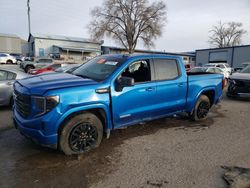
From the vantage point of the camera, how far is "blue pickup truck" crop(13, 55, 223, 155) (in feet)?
10.9

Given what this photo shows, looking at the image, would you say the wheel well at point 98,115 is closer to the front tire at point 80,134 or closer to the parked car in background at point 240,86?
the front tire at point 80,134

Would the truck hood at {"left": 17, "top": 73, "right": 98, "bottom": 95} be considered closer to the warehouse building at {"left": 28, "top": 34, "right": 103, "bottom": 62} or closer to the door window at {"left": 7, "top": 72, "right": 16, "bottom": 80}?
the door window at {"left": 7, "top": 72, "right": 16, "bottom": 80}

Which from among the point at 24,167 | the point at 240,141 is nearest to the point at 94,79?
the point at 24,167

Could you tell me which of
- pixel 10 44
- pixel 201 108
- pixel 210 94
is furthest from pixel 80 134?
pixel 10 44

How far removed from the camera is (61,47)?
151 ft

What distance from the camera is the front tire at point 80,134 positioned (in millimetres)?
3498

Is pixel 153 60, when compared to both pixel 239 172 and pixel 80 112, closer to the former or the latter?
pixel 80 112

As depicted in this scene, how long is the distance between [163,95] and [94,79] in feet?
5.30

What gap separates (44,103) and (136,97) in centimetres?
174

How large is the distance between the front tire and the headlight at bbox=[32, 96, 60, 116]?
41 centimetres

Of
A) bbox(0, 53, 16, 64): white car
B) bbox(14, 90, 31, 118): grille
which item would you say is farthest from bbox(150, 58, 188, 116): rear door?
bbox(0, 53, 16, 64): white car

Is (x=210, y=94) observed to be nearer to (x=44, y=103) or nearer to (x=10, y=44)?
(x=44, y=103)

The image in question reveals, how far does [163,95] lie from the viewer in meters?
4.64

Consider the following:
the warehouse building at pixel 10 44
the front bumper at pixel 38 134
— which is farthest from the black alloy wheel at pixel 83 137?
the warehouse building at pixel 10 44
